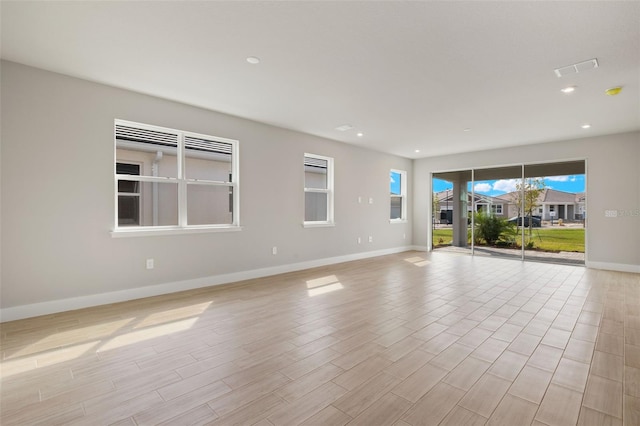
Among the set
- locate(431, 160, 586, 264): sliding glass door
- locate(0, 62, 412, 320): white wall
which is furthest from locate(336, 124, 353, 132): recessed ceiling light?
locate(431, 160, 586, 264): sliding glass door

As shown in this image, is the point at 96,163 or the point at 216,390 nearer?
the point at 216,390

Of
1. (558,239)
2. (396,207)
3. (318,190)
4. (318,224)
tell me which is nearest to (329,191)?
(318,190)

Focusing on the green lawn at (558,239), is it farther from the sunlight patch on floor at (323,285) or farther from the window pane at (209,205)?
the window pane at (209,205)

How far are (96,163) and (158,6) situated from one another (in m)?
2.29

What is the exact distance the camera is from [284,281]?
200 inches

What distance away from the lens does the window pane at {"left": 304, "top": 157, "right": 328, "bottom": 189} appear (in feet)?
21.3

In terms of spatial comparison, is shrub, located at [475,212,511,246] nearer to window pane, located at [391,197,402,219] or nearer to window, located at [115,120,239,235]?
window pane, located at [391,197,402,219]

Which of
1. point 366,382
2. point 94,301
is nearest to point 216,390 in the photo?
point 366,382

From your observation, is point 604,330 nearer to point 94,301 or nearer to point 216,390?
point 216,390

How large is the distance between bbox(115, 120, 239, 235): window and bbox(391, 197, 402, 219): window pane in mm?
4950

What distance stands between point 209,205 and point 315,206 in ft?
7.74

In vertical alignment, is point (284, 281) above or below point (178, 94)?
below

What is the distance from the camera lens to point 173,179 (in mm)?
4504

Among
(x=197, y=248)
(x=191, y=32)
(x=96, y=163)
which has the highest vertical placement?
(x=191, y=32)
